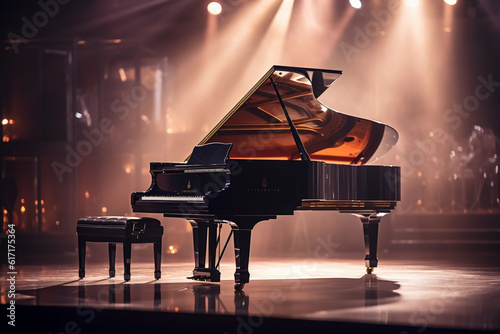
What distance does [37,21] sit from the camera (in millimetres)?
9648

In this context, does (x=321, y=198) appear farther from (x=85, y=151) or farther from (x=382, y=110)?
(x=85, y=151)

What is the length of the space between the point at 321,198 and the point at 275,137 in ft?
2.20

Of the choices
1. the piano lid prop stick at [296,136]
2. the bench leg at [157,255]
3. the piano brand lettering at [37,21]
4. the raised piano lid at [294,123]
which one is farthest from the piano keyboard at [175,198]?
the piano brand lettering at [37,21]

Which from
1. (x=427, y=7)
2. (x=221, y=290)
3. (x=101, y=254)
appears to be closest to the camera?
(x=221, y=290)

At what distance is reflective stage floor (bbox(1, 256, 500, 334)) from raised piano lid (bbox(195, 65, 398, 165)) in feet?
3.53

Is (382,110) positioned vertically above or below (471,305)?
above

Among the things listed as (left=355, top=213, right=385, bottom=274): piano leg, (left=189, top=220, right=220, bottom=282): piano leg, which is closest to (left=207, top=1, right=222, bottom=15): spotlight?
(left=355, top=213, right=385, bottom=274): piano leg

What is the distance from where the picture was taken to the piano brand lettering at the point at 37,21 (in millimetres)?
9453

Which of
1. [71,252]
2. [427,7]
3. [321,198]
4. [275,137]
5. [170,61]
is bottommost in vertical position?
[71,252]

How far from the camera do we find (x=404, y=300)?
4828mm

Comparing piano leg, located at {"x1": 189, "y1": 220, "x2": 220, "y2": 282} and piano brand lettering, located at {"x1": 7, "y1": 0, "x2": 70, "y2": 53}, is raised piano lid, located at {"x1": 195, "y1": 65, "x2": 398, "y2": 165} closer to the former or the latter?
piano leg, located at {"x1": 189, "y1": 220, "x2": 220, "y2": 282}

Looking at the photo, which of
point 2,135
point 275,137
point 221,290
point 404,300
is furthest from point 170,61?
point 404,300

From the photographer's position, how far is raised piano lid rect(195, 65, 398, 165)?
223 inches

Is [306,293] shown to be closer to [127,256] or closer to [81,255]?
[127,256]
